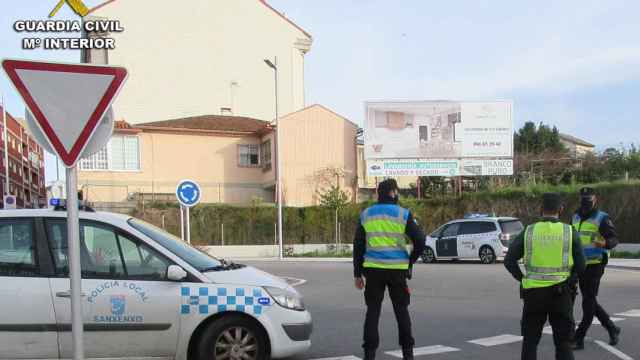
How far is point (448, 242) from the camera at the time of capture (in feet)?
74.6

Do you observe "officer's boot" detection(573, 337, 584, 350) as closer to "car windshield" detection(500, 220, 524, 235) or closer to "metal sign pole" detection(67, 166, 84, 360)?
"metal sign pole" detection(67, 166, 84, 360)

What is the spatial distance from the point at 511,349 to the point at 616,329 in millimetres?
1333

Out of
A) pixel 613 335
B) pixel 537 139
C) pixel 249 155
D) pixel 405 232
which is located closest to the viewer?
pixel 405 232

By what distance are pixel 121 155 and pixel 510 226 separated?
25.2m

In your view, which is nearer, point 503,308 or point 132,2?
point 503,308

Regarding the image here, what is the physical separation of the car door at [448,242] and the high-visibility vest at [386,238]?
1648cm

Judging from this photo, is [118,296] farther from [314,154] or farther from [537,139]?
[537,139]

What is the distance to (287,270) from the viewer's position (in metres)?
21.1

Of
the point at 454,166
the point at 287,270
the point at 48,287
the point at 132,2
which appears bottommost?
the point at 287,270

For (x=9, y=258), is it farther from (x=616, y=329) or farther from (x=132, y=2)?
(x=132, y=2)

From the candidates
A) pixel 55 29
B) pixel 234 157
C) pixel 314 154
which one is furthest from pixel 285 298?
pixel 234 157

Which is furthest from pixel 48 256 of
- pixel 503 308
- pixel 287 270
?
pixel 287 270

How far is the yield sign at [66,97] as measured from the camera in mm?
3910

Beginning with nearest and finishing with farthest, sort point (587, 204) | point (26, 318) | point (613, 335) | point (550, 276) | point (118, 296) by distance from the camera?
1. point (550, 276)
2. point (26, 318)
3. point (118, 296)
4. point (613, 335)
5. point (587, 204)
